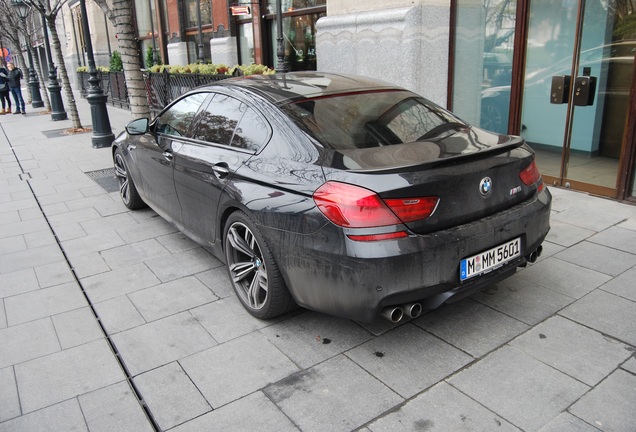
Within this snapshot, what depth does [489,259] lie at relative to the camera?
322 centimetres

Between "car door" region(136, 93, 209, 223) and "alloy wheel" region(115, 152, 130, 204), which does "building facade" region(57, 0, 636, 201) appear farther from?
"alloy wheel" region(115, 152, 130, 204)

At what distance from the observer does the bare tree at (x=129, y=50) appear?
25.3ft

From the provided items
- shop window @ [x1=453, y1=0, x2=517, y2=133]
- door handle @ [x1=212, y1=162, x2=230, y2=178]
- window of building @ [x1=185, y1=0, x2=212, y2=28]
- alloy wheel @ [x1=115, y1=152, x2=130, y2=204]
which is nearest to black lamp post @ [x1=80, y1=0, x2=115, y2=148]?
window of building @ [x1=185, y1=0, x2=212, y2=28]

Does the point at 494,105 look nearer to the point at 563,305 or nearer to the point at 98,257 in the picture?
the point at 563,305

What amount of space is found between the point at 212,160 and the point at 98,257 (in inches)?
75.1

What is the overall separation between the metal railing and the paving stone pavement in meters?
6.45

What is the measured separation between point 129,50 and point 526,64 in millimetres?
5718

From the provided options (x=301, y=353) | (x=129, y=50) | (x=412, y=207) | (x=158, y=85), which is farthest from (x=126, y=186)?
(x=158, y=85)

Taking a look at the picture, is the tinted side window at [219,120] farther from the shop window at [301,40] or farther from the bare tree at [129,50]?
the shop window at [301,40]

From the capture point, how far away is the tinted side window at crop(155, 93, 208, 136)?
4695mm

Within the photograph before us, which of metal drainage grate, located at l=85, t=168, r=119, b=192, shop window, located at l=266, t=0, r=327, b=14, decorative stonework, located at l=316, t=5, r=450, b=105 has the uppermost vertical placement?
shop window, located at l=266, t=0, r=327, b=14

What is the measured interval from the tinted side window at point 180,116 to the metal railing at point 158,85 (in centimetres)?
491

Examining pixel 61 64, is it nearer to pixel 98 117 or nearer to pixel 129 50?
pixel 98 117

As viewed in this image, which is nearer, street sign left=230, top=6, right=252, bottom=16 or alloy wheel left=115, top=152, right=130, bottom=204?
alloy wheel left=115, top=152, right=130, bottom=204
